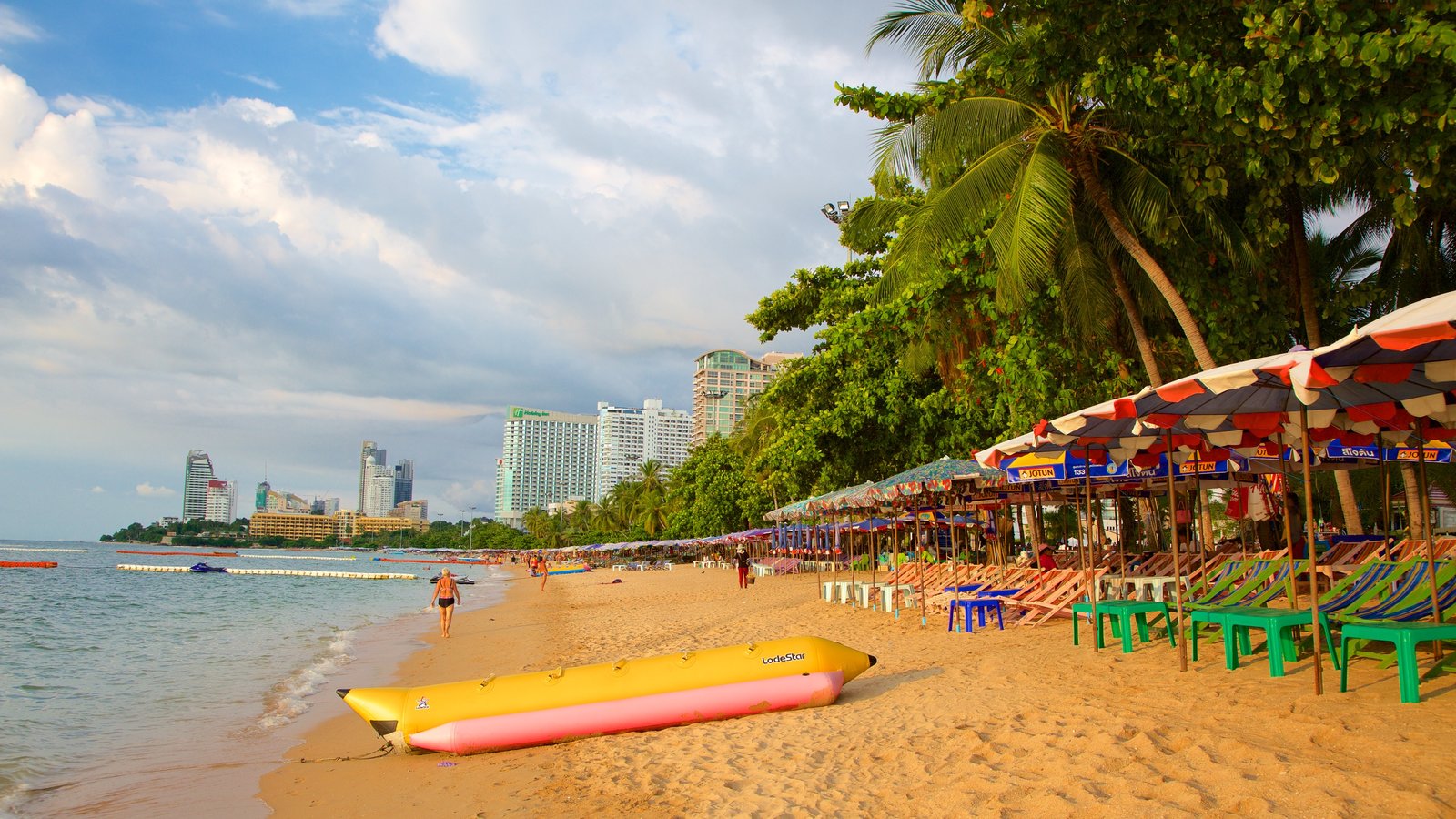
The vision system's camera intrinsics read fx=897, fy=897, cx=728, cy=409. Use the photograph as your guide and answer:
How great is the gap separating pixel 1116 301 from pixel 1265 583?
740cm

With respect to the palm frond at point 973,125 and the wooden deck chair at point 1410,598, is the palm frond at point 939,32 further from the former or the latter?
the wooden deck chair at point 1410,598

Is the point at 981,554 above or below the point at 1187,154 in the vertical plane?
below

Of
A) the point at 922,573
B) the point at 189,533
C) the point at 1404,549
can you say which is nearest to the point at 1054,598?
the point at 922,573

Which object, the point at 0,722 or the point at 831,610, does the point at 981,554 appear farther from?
the point at 0,722

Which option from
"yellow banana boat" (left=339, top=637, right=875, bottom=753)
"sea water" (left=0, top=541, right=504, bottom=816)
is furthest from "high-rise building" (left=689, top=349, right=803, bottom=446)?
"yellow banana boat" (left=339, top=637, right=875, bottom=753)

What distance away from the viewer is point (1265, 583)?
769 cm

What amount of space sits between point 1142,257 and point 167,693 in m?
13.8

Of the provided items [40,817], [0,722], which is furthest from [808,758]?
[0,722]

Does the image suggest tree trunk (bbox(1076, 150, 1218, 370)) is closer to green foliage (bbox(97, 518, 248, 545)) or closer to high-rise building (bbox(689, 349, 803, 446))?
high-rise building (bbox(689, 349, 803, 446))

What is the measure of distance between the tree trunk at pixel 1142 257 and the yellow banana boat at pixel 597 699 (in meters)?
6.31

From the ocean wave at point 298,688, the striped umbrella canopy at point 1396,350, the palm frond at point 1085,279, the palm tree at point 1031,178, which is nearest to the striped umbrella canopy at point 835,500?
the palm tree at point 1031,178

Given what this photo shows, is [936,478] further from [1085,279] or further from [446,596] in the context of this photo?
[446,596]

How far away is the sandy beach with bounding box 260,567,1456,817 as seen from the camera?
4.01 m

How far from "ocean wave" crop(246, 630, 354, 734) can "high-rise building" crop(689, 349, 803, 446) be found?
123 metres
